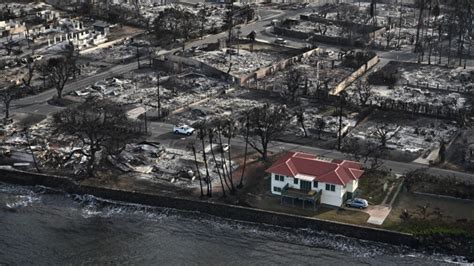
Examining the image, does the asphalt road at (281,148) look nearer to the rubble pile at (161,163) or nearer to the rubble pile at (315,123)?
the rubble pile at (161,163)

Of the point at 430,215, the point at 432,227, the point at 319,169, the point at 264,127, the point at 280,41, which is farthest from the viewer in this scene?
the point at 280,41

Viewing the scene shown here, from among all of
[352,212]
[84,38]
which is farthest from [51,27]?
[352,212]

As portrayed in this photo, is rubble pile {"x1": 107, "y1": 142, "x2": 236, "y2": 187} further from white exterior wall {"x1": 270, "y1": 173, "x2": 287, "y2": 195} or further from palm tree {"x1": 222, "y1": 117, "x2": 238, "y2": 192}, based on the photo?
white exterior wall {"x1": 270, "y1": 173, "x2": 287, "y2": 195}

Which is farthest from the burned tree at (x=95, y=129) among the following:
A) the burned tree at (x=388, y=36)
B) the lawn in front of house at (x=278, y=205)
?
the burned tree at (x=388, y=36)

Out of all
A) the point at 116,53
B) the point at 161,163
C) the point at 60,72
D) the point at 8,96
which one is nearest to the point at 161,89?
the point at 60,72

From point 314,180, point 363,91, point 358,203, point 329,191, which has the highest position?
point 363,91

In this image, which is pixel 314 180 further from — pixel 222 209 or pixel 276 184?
pixel 222 209
